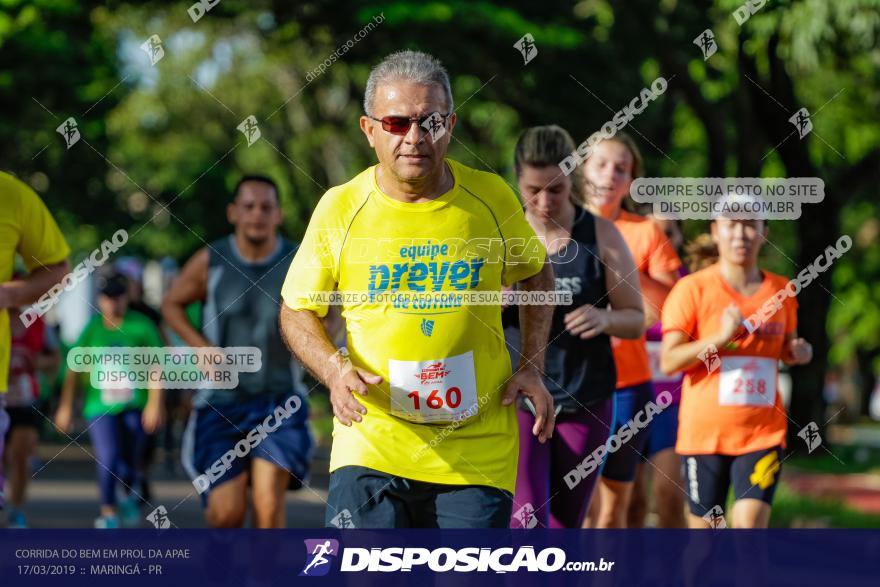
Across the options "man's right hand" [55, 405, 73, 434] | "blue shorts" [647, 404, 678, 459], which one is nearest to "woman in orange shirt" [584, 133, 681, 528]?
"blue shorts" [647, 404, 678, 459]

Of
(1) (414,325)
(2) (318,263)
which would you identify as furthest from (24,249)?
(1) (414,325)

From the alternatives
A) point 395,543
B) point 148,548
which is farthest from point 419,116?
point 148,548

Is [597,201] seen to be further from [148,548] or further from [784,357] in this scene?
[148,548]

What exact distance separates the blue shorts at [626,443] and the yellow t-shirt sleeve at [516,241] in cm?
230

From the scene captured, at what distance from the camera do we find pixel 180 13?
15.7 meters

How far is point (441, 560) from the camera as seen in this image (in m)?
5.45

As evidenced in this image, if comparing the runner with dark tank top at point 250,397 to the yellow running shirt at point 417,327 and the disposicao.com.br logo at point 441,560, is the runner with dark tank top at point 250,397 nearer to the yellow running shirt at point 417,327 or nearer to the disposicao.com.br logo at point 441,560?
the disposicao.com.br logo at point 441,560

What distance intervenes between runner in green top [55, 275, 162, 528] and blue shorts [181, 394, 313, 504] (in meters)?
3.02

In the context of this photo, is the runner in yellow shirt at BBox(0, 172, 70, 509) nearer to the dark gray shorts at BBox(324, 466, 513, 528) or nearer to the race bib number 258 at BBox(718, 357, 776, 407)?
the dark gray shorts at BBox(324, 466, 513, 528)

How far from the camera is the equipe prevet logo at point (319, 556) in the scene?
5605mm

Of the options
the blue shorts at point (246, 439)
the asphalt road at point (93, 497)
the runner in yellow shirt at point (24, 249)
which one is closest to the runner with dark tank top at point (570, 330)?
the blue shorts at point (246, 439)

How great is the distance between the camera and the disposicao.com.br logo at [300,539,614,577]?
534cm

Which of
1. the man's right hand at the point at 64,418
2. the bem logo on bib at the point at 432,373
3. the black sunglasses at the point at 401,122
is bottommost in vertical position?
the bem logo on bib at the point at 432,373

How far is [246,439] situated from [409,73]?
106 inches
